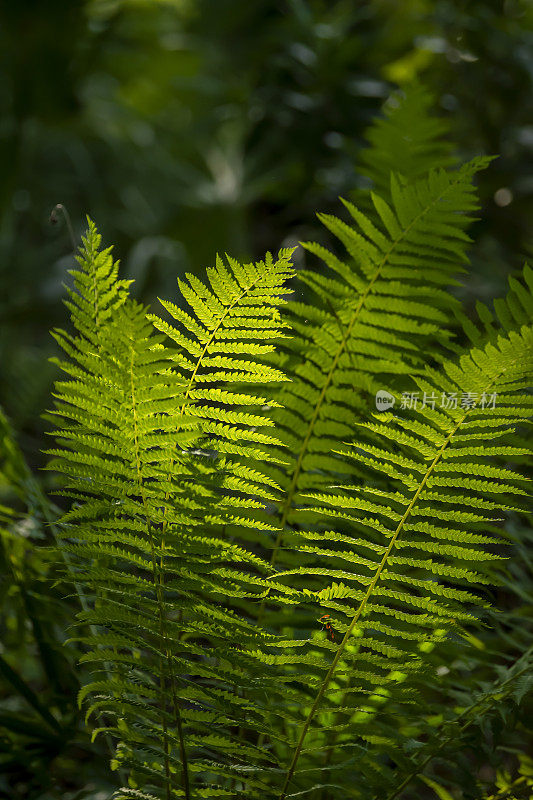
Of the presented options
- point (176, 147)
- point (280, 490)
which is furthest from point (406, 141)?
point (176, 147)

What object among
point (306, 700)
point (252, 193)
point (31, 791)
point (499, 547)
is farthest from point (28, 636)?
point (252, 193)

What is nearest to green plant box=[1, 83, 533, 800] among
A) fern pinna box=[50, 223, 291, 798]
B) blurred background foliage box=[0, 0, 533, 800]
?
fern pinna box=[50, 223, 291, 798]

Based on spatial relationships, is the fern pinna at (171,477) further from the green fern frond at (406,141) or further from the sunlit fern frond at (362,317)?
the green fern frond at (406,141)

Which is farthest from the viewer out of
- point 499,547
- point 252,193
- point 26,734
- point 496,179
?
point 252,193

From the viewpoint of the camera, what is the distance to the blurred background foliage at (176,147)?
0.61 meters

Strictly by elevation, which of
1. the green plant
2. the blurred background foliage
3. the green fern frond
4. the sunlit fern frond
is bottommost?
the green plant

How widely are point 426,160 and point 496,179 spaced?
75cm

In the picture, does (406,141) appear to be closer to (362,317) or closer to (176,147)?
(362,317)

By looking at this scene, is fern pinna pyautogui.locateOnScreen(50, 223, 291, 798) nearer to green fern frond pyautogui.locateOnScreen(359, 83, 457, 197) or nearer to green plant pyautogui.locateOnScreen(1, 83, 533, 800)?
green plant pyautogui.locateOnScreen(1, 83, 533, 800)

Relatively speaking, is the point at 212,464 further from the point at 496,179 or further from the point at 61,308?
the point at 61,308

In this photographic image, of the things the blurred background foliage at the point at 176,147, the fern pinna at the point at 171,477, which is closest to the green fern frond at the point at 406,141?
the blurred background foliage at the point at 176,147

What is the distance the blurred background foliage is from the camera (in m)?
0.61

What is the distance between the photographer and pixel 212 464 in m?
0.40

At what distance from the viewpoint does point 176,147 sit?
7.28ft
